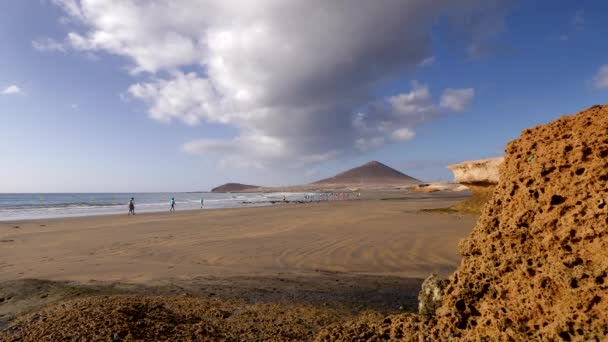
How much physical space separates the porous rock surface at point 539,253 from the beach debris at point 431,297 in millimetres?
209

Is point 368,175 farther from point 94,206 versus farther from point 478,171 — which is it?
point 478,171

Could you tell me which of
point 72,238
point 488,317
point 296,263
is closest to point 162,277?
point 296,263

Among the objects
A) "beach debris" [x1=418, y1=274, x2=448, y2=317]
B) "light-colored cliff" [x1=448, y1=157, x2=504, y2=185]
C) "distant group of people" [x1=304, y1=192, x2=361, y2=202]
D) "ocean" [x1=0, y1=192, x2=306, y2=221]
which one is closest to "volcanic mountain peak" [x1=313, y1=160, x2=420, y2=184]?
"distant group of people" [x1=304, y1=192, x2=361, y2=202]

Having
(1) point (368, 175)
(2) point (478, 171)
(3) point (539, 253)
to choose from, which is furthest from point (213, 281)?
(1) point (368, 175)

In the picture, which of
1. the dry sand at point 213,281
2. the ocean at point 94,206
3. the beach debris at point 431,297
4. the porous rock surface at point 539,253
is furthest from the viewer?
the ocean at point 94,206

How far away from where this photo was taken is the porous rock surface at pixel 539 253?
209 centimetres

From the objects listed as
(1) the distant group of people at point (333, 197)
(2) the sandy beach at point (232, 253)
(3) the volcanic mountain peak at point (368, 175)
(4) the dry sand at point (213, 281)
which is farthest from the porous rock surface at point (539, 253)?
(3) the volcanic mountain peak at point (368, 175)

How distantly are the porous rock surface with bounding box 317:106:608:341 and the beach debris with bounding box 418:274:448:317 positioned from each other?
0.21 m

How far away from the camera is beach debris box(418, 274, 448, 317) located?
3123mm

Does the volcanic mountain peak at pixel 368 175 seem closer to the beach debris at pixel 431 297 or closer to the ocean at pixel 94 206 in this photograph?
the ocean at pixel 94 206

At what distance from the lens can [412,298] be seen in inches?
197

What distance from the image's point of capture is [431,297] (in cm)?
320

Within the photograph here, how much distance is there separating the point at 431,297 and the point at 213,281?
4.09 meters

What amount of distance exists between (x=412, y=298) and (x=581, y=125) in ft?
10.7
